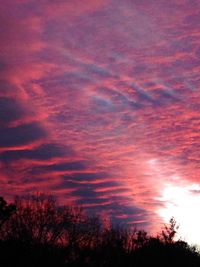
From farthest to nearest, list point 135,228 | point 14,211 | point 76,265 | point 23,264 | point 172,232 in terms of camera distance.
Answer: point 172,232, point 135,228, point 14,211, point 76,265, point 23,264

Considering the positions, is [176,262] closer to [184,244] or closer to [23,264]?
[184,244]

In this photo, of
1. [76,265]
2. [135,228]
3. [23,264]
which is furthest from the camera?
[135,228]

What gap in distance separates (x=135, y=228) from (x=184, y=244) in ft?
21.6

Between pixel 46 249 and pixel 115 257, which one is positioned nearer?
pixel 46 249

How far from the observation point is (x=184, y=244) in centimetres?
6050

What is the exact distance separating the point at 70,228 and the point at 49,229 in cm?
283

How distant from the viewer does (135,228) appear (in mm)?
59625

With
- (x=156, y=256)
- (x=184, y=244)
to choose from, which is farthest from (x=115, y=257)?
(x=184, y=244)

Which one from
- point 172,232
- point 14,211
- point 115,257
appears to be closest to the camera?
point 115,257

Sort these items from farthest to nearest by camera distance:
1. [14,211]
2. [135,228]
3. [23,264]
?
[135,228], [14,211], [23,264]

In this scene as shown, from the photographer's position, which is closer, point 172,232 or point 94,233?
point 94,233

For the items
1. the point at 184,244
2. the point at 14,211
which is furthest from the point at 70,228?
the point at 184,244

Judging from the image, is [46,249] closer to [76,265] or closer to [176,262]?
[76,265]

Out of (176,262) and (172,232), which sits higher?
(172,232)
